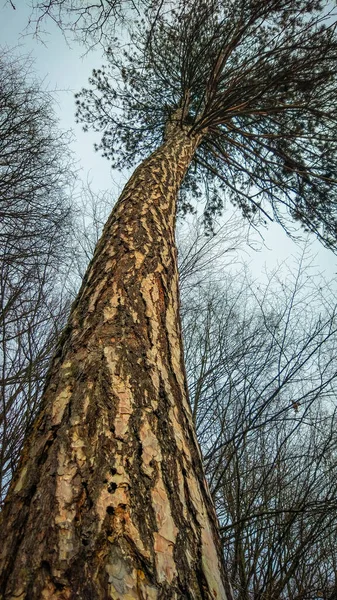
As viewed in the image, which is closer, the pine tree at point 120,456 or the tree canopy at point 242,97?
the pine tree at point 120,456

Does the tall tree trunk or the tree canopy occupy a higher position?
the tree canopy

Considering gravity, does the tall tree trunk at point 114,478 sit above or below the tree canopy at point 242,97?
below

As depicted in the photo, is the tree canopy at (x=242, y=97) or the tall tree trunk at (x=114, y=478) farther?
the tree canopy at (x=242, y=97)

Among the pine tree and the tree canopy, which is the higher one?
the tree canopy

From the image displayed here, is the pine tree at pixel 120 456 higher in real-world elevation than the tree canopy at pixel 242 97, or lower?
lower

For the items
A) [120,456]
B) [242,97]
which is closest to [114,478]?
[120,456]

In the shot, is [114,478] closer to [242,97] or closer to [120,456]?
[120,456]

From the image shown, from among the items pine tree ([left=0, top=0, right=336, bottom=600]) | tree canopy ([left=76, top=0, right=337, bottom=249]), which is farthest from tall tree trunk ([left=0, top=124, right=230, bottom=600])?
tree canopy ([left=76, top=0, right=337, bottom=249])

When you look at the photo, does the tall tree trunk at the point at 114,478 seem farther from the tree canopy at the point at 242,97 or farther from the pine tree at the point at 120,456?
the tree canopy at the point at 242,97

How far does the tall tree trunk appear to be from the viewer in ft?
2.05

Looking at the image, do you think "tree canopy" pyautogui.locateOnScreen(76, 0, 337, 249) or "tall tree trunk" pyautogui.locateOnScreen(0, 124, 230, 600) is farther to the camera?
"tree canopy" pyautogui.locateOnScreen(76, 0, 337, 249)

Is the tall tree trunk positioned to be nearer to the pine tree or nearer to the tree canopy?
the pine tree

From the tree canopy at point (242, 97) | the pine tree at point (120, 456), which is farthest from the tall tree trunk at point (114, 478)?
the tree canopy at point (242, 97)

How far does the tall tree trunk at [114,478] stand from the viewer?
0.62 meters
